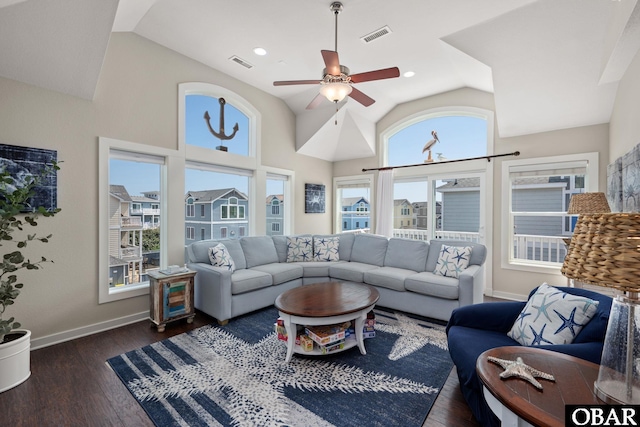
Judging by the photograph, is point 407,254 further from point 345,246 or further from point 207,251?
point 207,251

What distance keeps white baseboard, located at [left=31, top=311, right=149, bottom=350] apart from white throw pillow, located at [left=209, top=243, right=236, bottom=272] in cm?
102

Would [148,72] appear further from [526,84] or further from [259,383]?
[526,84]

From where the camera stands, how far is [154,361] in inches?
99.7

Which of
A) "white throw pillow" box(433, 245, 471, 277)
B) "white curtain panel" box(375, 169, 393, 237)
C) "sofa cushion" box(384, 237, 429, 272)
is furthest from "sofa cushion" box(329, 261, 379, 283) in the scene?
"white curtain panel" box(375, 169, 393, 237)

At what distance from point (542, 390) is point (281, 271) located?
3249 millimetres

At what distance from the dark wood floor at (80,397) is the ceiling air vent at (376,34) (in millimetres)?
3558

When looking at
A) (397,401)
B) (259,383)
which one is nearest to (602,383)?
(397,401)

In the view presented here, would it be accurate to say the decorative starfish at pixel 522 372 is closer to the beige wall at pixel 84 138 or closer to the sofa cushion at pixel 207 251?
the sofa cushion at pixel 207 251

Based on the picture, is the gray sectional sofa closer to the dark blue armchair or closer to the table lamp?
the dark blue armchair

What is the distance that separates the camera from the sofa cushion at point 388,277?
144 inches

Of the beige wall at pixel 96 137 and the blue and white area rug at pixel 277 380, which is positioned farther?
the beige wall at pixel 96 137

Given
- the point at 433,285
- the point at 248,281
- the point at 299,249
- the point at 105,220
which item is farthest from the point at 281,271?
the point at 105,220

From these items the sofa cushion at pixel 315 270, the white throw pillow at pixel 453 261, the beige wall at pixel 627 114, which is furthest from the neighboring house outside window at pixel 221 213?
the beige wall at pixel 627 114

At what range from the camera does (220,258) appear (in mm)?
3678
